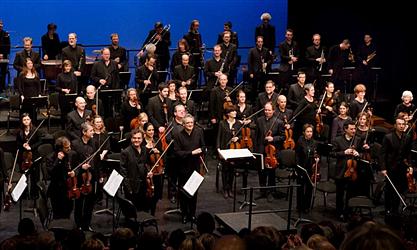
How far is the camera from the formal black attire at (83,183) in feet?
27.6

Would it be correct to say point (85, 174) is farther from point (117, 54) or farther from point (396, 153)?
point (117, 54)

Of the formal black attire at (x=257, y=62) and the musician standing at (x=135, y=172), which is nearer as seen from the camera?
the musician standing at (x=135, y=172)

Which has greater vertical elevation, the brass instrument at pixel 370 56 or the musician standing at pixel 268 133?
the brass instrument at pixel 370 56

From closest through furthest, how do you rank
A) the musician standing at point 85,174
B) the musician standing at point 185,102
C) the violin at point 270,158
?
the musician standing at point 85,174
the violin at point 270,158
the musician standing at point 185,102

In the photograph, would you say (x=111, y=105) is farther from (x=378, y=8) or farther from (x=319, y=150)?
(x=378, y=8)

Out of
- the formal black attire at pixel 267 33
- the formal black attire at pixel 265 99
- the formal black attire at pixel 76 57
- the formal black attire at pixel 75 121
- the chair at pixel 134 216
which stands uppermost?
the formal black attire at pixel 267 33

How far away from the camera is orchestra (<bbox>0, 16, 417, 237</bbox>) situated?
28.1 ft

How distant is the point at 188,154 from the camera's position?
9.08 m

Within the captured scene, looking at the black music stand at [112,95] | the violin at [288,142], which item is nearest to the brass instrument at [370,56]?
the violin at [288,142]

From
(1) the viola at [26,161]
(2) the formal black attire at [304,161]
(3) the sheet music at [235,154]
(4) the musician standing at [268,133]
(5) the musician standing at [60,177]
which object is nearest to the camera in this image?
(5) the musician standing at [60,177]

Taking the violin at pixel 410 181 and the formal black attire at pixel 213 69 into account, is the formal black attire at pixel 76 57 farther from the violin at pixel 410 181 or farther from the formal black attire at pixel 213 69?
the violin at pixel 410 181

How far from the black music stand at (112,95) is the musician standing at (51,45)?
157cm

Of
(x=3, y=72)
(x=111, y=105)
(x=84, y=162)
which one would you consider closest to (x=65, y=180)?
(x=84, y=162)

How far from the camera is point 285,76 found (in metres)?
12.8
